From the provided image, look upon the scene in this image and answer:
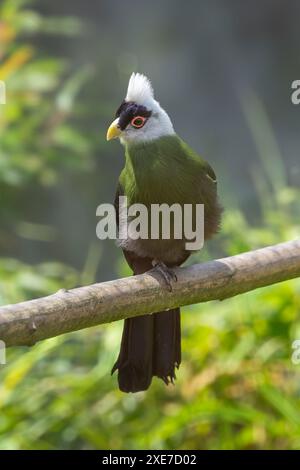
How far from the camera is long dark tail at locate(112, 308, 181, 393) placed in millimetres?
2264

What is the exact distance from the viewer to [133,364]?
2.28 m

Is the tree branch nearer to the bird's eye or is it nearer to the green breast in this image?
the green breast

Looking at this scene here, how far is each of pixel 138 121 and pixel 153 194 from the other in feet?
0.61

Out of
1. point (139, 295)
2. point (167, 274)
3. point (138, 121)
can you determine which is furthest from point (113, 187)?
point (139, 295)

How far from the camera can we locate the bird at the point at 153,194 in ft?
7.50

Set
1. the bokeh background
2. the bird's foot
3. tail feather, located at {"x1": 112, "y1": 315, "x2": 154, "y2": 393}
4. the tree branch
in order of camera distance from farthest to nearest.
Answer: the bokeh background → tail feather, located at {"x1": 112, "y1": 315, "x2": 154, "y2": 393} → the bird's foot → the tree branch

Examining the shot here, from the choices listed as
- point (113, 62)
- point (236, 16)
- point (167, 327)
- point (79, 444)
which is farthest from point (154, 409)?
point (236, 16)

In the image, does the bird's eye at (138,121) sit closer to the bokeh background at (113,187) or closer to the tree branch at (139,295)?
the tree branch at (139,295)

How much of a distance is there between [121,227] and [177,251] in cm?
15

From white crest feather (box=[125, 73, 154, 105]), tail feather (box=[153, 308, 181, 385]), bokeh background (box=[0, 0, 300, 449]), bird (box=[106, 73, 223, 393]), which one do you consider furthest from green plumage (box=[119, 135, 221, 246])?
bokeh background (box=[0, 0, 300, 449])

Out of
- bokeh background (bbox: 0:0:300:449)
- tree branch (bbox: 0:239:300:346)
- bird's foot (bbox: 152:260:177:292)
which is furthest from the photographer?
bokeh background (bbox: 0:0:300:449)

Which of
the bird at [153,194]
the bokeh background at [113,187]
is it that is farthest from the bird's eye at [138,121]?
the bokeh background at [113,187]

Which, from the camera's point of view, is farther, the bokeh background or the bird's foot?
the bokeh background

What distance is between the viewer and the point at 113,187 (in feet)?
15.8
